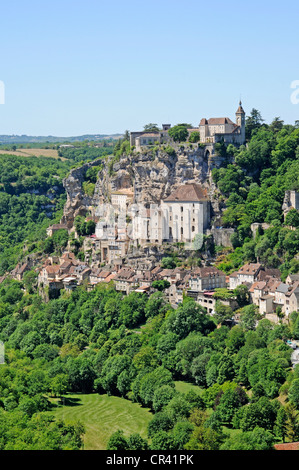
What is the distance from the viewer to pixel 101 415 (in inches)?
1906

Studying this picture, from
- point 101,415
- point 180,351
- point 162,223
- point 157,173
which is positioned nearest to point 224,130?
point 157,173

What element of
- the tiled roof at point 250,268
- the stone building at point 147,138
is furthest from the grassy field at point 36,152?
the tiled roof at point 250,268

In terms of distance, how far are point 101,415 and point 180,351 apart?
699cm

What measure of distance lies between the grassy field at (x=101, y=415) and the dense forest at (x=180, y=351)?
71 centimetres

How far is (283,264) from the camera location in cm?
5897

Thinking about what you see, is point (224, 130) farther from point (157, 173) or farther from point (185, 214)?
point (185, 214)

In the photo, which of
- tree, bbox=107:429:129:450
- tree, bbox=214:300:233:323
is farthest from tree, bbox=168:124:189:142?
tree, bbox=107:429:129:450

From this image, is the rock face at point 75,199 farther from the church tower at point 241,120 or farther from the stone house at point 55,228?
the church tower at point 241,120

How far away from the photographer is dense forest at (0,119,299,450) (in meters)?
41.8

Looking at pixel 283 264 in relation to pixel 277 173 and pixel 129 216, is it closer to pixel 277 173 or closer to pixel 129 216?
pixel 277 173

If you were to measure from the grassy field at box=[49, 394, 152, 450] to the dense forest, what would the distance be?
27.8 inches

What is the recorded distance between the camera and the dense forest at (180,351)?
137ft

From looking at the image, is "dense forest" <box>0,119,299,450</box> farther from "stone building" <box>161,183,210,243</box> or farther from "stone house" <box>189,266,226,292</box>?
"stone house" <box>189,266,226,292</box>

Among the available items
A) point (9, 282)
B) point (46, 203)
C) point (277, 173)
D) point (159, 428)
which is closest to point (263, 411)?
point (159, 428)
